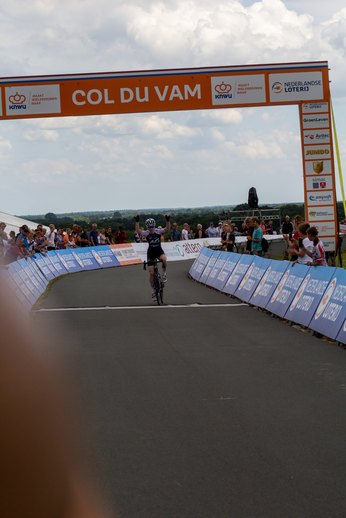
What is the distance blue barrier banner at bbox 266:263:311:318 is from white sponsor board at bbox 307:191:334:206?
19.6ft

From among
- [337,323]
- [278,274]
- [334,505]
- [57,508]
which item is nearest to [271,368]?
[337,323]

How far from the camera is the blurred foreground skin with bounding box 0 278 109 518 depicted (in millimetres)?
1153

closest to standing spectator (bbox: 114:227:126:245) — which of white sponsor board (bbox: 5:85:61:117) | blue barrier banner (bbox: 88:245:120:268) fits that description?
blue barrier banner (bbox: 88:245:120:268)

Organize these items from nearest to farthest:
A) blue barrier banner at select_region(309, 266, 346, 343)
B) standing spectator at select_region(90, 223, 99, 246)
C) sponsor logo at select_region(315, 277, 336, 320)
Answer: blue barrier banner at select_region(309, 266, 346, 343)
sponsor logo at select_region(315, 277, 336, 320)
standing spectator at select_region(90, 223, 99, 246)

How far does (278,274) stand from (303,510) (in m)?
8.75

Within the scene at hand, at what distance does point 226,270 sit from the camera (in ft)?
54.8

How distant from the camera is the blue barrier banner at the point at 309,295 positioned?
948 centimetres

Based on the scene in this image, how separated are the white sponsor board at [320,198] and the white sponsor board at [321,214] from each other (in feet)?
0.60

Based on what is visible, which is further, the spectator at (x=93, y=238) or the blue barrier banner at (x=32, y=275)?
the spectator at (x=93, y=238)

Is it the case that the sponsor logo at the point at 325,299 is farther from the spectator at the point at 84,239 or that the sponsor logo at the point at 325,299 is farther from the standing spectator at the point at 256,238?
the spectator at the point at 84,239

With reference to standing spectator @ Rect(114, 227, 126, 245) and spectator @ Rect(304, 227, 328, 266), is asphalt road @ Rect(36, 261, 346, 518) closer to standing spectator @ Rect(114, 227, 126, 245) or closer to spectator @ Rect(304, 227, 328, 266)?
spectator @ Rect(304, 227, 328, 266)

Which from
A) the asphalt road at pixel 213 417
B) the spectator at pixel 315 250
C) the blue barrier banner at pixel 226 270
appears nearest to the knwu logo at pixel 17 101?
the blue barrier banner at pixel 226 270

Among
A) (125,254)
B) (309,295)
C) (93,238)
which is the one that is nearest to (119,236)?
(125,254)

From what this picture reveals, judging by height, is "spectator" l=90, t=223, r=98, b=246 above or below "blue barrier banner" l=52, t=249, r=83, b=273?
above
